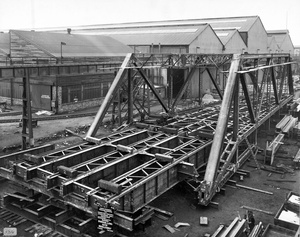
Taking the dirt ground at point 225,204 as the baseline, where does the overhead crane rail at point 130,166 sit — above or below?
above

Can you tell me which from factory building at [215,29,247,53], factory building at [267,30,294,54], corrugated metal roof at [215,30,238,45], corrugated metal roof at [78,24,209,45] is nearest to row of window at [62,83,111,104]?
corrugated metal roof at [78,24,209,45]

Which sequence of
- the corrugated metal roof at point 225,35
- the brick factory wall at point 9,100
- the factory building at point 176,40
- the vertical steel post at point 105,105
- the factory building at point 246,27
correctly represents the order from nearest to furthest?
1. the vertical steel post at point 105,105
2. the brick factory wall at point 9,100
3. the factory building at point 176,40
4. the corrugated metal roof at point 225,35
5. the factory building at point 246,27

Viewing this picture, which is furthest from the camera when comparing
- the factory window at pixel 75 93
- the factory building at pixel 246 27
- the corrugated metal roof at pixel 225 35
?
the factory building at pixel 246 27

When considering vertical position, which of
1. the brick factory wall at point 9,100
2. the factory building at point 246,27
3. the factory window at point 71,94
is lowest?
the brick factory wall at point 9,100

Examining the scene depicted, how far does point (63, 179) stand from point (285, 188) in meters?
9.17

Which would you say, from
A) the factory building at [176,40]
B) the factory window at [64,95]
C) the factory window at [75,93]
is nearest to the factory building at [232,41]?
the factory building at [176,40]

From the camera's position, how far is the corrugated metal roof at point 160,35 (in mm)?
41750

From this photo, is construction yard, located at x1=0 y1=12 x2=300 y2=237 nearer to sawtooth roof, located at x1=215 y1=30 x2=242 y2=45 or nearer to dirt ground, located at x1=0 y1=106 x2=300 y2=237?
dirt ground, located at x1=0 y1=106 x2=300 y2=237

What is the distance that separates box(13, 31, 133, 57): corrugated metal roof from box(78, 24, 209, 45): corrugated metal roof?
3.12 metres

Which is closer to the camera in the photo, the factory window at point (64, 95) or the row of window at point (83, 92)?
the factory window at point (64, 95)

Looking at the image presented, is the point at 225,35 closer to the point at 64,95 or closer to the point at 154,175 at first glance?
the point at 64,95

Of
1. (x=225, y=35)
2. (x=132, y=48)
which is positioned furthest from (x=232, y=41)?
(x=132, y=48)

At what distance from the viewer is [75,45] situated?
40.0 meters

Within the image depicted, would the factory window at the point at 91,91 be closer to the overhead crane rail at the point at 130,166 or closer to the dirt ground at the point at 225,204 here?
the overhead crane rail at the point at 130,166
